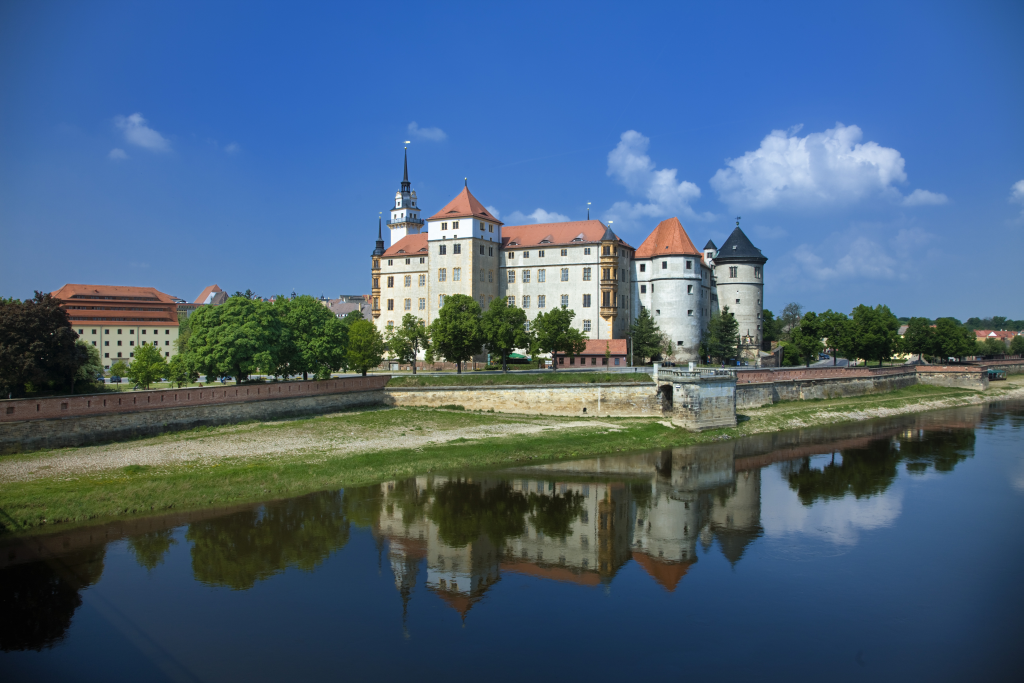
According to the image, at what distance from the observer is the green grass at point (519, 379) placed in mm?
47156

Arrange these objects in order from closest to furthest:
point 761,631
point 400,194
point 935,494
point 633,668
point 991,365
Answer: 1. point 633,668
2. point 761,631
3. point 935,494
4. point 991,365
5. point 400,194

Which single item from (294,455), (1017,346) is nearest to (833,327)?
(294,455)

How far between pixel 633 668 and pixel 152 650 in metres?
11.7

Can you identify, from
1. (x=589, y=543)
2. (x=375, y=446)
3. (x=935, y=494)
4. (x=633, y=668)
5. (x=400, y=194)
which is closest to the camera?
(x=633, y=668)

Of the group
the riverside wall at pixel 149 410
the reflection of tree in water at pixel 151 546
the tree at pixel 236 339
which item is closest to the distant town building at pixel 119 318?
the tree at pixel 236 339

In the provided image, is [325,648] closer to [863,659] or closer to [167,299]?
[863,659]

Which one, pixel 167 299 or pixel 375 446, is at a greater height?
pixel 167 299

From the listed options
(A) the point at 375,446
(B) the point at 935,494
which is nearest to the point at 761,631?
(B) the point at 935,494

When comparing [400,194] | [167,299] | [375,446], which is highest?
[400,194]

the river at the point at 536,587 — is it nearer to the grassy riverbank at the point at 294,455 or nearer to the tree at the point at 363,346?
the grassy riverbank at the point at 294,455

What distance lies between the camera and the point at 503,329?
170 ft

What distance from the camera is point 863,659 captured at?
1494cm

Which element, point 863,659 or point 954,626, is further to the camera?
point 954,626

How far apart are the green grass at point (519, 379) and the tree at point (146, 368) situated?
24.2 m
